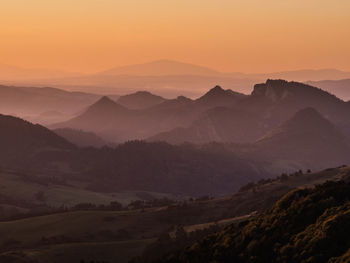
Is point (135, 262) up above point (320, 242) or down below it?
below

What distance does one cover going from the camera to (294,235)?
85.2m

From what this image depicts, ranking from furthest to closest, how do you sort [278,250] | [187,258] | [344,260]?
[187,258]
[278,250]
[344,260]

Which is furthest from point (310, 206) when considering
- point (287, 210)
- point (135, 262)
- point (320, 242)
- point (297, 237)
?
point (135, 262)

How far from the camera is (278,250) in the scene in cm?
8281

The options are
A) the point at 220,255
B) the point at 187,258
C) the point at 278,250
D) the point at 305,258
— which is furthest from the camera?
the point at 187,258

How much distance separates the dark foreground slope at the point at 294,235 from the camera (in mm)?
77125

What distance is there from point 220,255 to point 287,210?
41.7 ft

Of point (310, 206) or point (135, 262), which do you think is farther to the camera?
point (135, 262)

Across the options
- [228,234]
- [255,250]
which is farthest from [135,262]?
[255,250]

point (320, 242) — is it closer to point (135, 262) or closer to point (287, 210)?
point (287, 210)

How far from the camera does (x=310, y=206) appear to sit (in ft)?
310

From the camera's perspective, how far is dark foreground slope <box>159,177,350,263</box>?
77125mm

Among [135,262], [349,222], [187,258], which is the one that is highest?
[349,222]

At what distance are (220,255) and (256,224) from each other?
9.68m
